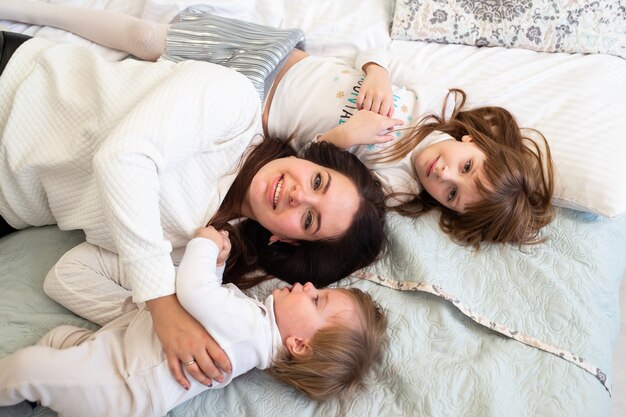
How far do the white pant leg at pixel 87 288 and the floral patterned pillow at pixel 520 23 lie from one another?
1218mm

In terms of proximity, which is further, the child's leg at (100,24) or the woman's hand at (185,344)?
the child's leg at (100,24)

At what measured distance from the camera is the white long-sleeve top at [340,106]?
1445mm

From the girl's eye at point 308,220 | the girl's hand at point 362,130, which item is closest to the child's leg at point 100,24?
the girl's hand at point 362,130

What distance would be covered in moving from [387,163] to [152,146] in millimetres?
686

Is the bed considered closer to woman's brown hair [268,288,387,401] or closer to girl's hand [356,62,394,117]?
woman's brown hair [268,288,387,401]

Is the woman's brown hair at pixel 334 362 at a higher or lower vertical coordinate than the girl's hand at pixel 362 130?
lower

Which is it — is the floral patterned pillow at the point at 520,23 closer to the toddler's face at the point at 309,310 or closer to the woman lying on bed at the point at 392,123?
the woman lying on bed at the point at 392,123

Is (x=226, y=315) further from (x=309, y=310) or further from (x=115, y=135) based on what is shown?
(x=115, y=135)

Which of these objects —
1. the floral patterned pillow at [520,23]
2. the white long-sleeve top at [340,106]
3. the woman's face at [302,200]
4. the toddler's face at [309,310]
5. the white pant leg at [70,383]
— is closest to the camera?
the white pant leg at [70,383]

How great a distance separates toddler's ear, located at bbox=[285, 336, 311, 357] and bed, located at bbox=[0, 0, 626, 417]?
0.11 m

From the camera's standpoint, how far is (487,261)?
1.30 meters

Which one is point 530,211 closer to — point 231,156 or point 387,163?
point 387,163

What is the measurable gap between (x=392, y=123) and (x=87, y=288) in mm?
873

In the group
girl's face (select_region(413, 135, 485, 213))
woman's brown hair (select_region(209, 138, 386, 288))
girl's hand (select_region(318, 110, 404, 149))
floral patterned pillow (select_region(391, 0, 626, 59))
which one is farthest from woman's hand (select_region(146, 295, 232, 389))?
floral patterned pillow (select_region(391, 0, 626, 59))
